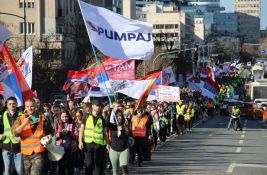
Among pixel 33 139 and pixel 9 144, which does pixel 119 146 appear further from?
pixel 33 139

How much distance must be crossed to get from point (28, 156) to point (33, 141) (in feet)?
0.87

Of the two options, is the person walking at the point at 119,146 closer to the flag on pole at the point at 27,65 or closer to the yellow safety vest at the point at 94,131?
the yellow safety vest at the point at 94,131

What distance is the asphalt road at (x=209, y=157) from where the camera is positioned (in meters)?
19.3

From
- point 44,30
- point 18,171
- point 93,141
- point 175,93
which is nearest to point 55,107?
point 93,141

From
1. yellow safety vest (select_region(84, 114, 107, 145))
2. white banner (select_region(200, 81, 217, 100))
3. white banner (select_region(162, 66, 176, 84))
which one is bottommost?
white banner (select_region(200, 81, 217, 100))

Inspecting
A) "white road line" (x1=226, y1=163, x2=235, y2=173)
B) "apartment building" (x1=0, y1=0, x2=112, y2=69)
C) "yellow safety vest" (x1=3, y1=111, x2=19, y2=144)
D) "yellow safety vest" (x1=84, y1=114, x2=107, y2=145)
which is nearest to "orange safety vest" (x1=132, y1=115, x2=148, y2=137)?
"white road line" (x1=226, y1=163, x2=235, y2=173)

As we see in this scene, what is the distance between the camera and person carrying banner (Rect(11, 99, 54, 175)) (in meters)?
12.6

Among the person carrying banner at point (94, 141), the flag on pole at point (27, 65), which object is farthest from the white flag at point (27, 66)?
the person carrying banner at point (94, 141)

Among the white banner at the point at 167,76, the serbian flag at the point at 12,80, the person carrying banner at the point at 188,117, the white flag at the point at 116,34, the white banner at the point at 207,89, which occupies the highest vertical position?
the white flag at the point at 116,34

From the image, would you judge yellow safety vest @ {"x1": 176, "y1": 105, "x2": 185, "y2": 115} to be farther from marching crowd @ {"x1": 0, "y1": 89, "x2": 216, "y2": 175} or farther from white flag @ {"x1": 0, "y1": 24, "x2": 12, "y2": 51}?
white flag @ {"x1": 0, "y1": 24, "x2": 12, "y2": 51}

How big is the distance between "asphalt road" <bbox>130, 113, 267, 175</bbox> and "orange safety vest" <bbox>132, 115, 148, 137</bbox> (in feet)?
2.49

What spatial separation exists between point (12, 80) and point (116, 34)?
2953 millimetres

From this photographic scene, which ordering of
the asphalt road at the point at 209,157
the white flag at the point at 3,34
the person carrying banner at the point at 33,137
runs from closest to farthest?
the person carrying banner at the point at 33,137 < the white flag at the point at 3,34 < the asphalt road at the point at 209,157

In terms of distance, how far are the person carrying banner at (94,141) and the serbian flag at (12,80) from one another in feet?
3.57
